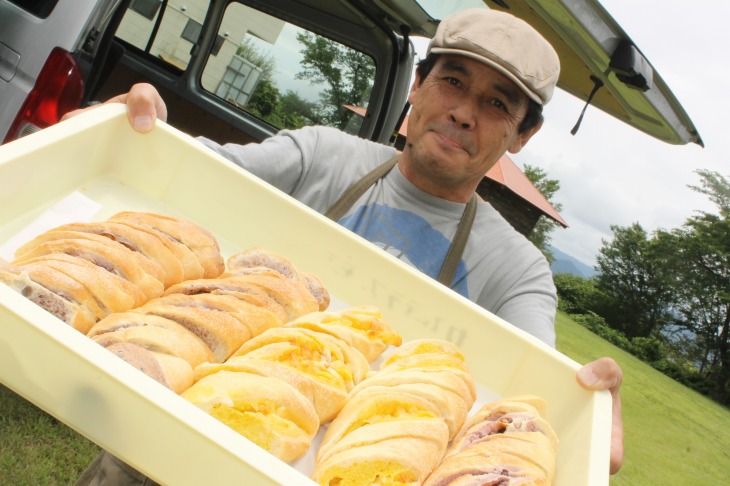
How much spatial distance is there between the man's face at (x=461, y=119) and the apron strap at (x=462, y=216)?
0.13m

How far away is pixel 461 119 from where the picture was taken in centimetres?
221

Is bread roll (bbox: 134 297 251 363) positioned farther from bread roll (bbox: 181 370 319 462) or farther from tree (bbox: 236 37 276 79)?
tree (bbox: 236 37 276 79)

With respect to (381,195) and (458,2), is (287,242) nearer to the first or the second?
(381,195)

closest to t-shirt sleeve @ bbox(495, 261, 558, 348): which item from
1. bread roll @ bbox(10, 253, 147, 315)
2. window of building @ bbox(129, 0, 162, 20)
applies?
bread roll @ bbox(10, 253, 147, 315)

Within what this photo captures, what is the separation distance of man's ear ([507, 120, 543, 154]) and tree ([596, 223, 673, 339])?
36.5 meters

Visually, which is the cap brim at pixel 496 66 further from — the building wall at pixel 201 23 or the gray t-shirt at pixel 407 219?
the building wall at pixel 201 23

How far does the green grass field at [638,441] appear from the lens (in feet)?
10.2

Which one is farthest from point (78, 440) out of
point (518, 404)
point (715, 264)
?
point (715, 264)

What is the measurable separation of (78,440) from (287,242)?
2.26 meters

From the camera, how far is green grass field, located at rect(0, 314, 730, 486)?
3.10 meters

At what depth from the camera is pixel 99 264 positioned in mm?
1330

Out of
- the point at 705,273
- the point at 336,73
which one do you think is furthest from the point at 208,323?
the point at 705,273

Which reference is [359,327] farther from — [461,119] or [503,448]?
[461,119]

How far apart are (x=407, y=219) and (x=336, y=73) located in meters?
2.77
